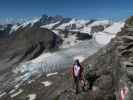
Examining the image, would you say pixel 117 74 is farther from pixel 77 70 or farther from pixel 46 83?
pixel 46 83

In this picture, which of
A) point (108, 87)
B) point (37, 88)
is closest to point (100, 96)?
point (108, 87)

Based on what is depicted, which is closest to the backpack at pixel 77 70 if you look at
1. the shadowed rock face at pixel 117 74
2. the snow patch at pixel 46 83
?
the shadowed rock face at pixel 117 74

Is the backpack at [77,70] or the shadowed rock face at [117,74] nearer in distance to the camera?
the shadowed rock face at [117,74]

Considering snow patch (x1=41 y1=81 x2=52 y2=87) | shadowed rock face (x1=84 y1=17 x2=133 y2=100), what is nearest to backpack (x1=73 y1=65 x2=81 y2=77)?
shadowed rock face (x1=84 y1=17 x2=133 y2=100)

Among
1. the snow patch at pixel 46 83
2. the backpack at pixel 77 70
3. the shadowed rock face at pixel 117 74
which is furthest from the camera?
the snow patch at pixel 46 83

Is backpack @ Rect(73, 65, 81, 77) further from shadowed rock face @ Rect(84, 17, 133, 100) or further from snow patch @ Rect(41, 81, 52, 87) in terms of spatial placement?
snow patch @ Rect(41, 81, 52, 87)

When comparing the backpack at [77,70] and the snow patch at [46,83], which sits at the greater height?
the backpack at [77,70]

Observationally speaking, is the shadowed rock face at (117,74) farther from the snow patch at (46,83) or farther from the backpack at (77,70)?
the snow patch at (46,83)

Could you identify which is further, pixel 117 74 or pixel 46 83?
pixel 46 83

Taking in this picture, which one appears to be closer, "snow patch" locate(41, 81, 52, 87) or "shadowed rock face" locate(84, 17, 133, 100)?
"shadowed rock face" locate(84, 17, 133, 100)

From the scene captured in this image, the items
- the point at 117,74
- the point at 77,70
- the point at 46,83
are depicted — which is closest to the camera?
the point at 77,70

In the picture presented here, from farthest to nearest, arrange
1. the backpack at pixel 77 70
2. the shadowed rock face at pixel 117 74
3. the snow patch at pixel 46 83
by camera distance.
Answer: the snow patch at pixel 46 83 → the backpack at pixel 77 70 → the shadowed rock face at pixel 117 74

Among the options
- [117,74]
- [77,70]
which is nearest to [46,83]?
[117,74]

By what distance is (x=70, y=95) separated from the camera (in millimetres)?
45688
